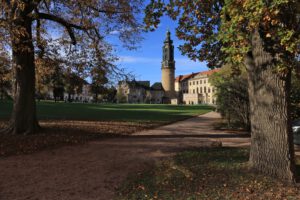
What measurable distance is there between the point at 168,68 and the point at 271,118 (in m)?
118

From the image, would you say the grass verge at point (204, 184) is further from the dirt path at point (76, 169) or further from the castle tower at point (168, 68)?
the castle tower at point (168, 68)

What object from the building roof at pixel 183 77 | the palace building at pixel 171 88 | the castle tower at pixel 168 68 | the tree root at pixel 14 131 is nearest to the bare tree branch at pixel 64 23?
the tree root at pixel 14 131

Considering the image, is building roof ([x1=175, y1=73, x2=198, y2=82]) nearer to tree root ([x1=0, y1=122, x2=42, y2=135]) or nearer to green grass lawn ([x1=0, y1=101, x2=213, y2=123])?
green grass lawn ([x1=0, y1=101, x2=213, y2=123])

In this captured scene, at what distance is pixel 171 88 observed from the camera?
125 m

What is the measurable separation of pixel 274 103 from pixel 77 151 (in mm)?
6906

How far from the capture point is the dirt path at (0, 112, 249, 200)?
564 cm

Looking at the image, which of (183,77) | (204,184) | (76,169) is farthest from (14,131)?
(183,77)

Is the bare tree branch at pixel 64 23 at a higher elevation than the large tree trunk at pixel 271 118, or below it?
higher

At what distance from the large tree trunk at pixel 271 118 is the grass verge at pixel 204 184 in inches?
15.0

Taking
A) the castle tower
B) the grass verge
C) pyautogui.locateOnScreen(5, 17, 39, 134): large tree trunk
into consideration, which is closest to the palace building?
the castle tower

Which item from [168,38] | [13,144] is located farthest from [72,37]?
[168,38]

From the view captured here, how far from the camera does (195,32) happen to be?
867 cm

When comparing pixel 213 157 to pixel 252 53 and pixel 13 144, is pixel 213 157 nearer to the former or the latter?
pixel 252 53

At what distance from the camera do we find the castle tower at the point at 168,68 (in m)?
123
